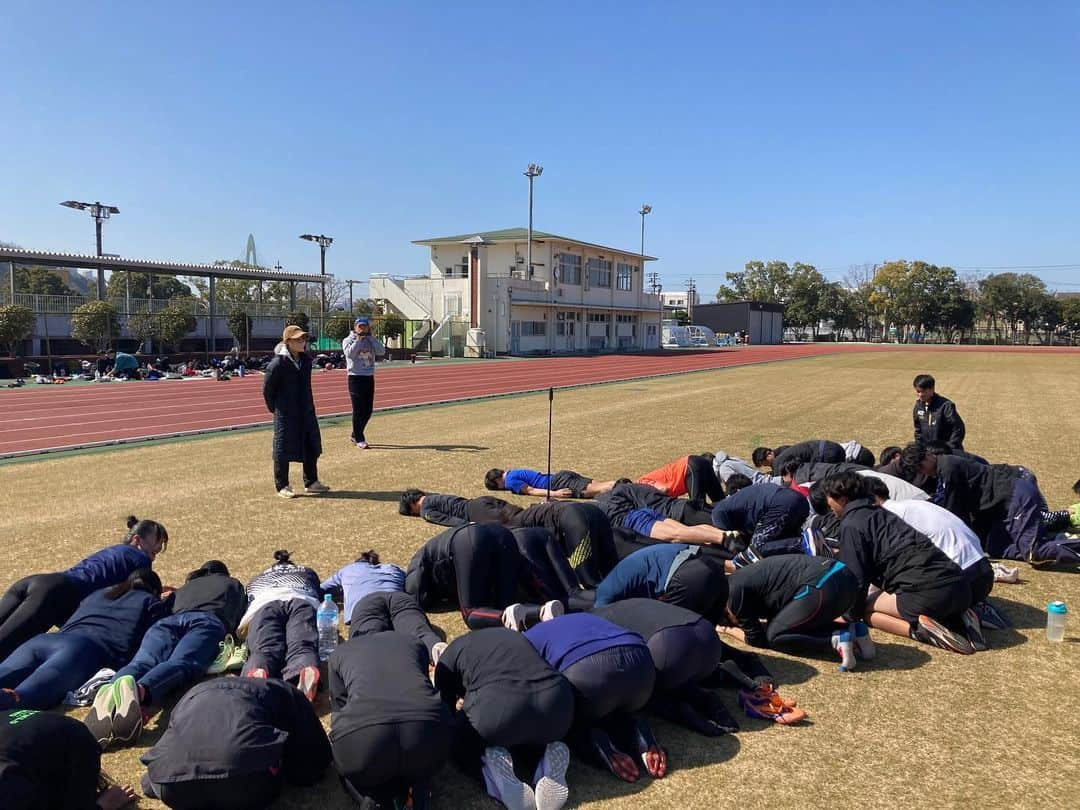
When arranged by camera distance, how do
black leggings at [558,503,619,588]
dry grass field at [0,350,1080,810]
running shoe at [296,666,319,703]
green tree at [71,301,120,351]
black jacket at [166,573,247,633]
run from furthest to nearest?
green tree at [71,301,120,351] < black leggings at [558,503,619,588] < black jacket at [166,573,247,633] < running shoe at [296,666,319,703] < dry grass field at [0,350,1080,810]

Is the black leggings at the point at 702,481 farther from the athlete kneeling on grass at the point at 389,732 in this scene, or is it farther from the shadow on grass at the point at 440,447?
the shadow on grass at the point at 440,447

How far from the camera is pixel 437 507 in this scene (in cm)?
750

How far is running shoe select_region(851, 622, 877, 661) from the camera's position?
4.57 meters

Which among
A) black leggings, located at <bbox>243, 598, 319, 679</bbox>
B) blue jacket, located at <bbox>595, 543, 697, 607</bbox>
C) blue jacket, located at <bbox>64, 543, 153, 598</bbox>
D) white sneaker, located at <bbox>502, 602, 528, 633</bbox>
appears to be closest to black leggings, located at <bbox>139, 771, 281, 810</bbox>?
black leggings, located at <bbox>243, 598, 319, 679</bbox>

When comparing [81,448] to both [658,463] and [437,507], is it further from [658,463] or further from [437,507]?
[658,463]

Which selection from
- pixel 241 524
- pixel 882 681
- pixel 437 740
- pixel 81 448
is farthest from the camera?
pixel 81 448

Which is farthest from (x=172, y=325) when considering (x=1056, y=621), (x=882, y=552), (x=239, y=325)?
(x=1056, y=621)

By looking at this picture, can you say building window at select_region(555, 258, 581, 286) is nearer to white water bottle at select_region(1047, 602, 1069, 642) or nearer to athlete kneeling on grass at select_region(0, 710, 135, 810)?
white water bottle at select_region(1047, 602, 1069, 642)

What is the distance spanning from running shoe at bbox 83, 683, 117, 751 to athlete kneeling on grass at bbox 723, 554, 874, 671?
345 centimetres

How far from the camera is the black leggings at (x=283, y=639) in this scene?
→ 408cm

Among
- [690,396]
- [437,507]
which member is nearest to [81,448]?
[437,507]

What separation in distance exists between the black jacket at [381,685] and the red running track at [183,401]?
10648mm

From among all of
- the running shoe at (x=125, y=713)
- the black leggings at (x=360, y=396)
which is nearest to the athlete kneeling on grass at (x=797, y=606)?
the running shoe at (x=125, y=713)

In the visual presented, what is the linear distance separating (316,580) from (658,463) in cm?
670
